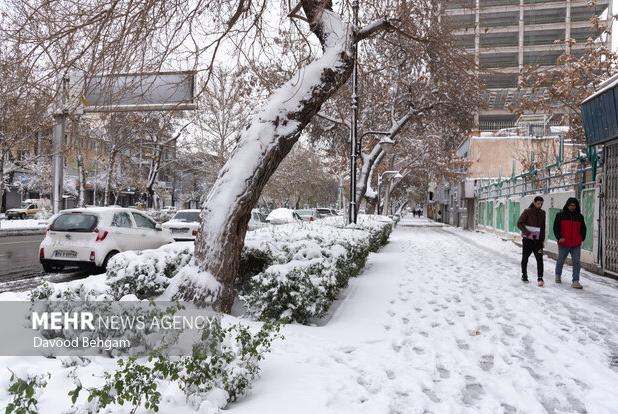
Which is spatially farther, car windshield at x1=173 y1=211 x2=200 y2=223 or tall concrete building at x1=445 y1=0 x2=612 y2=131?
tall concrete building at x1=445 y1=0 x2=612 y2=131

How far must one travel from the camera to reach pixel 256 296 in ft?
18.7

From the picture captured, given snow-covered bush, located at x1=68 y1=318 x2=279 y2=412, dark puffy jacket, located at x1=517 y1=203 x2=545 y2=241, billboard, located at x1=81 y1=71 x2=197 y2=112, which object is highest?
billboard, located at x1=81 y1=71 x2=197 y2=112

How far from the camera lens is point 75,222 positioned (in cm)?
993

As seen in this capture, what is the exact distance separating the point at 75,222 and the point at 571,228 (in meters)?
9.82

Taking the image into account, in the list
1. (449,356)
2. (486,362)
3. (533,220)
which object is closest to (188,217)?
(533,220)

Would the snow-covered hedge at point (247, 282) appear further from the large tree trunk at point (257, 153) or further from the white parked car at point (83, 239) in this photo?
the white parked car at point (83, 239)

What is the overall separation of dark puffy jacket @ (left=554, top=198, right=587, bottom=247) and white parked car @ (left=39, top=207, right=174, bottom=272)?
8.87 metres

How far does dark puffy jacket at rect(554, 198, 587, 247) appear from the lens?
30.3 feet

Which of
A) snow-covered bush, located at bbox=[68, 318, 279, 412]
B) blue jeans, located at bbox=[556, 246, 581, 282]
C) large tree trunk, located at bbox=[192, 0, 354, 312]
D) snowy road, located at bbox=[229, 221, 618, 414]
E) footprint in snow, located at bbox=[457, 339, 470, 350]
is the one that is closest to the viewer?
snow-covered bush, located at bbox=[68, 318, 279, 412]

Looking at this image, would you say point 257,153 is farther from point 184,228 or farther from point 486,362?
point 184,228

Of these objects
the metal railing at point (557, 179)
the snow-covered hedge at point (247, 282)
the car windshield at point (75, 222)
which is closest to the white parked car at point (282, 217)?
the metal railing at point (557, 179)

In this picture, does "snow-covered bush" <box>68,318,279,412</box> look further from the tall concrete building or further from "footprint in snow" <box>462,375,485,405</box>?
the tall concrete building

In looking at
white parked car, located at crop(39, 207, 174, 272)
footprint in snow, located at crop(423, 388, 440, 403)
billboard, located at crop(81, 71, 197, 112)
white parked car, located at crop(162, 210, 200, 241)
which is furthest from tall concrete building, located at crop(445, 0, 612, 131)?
footprint in snow, located at crop(423, 388, 440, 403)

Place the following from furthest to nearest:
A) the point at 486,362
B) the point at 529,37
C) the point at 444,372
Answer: the point at 529,37 → the point at 486,362 → the point at 444,372
